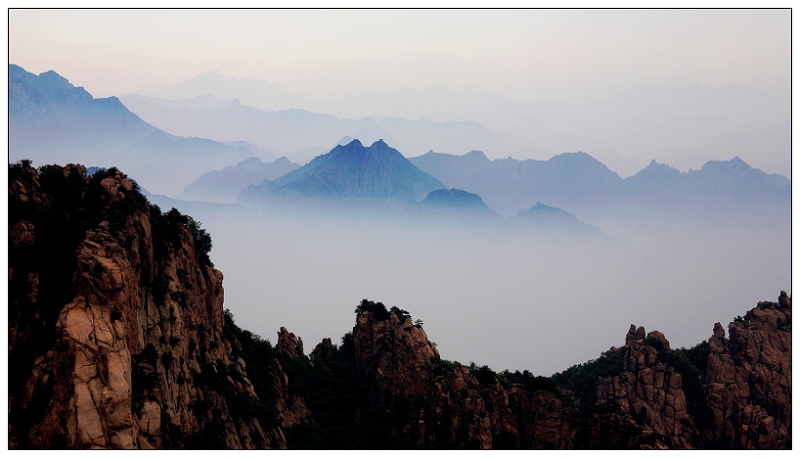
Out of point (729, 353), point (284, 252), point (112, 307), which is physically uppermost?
point (284, 252)

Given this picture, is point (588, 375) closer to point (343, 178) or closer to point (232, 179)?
point (343, 178)

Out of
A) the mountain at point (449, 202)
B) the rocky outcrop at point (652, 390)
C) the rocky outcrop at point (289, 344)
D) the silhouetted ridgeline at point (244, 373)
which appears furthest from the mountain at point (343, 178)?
the rocky outcrop at point (652, 390)

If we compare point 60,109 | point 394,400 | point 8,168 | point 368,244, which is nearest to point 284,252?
point 368,244

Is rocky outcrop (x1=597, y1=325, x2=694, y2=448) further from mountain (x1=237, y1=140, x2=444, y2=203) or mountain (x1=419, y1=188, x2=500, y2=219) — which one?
mountain (x1=419, y1=188, x2=500, y2=219)

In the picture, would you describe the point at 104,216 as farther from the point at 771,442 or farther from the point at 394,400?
the point at 771,442

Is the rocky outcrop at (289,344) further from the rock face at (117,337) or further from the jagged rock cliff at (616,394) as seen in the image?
the rock face at (117,337)

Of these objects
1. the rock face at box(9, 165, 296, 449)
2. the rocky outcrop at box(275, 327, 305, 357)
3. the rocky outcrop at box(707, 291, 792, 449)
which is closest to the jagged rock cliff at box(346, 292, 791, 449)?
the rocky outcrop at box(707, 291, 792, 449)
